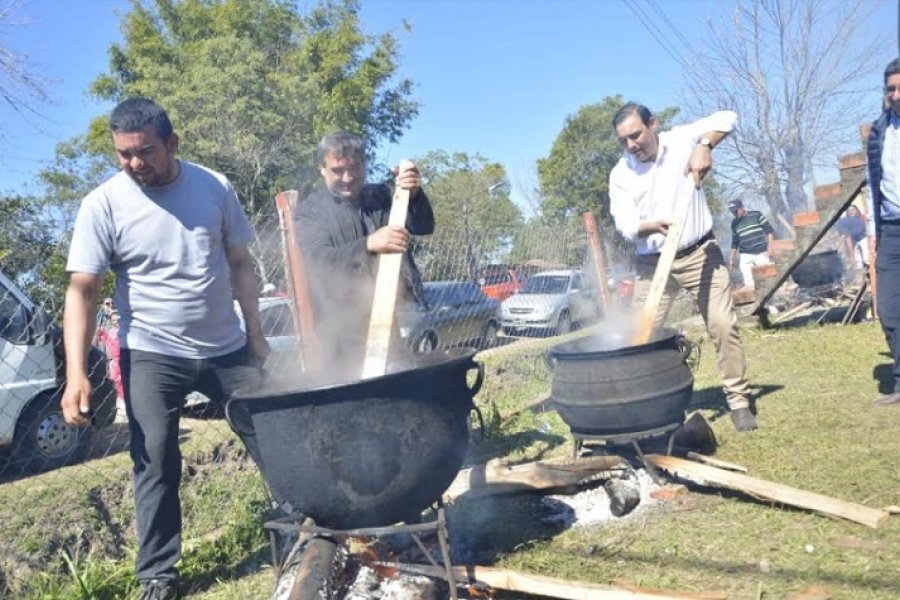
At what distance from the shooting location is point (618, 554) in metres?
2.90

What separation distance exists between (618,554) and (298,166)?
17213mm

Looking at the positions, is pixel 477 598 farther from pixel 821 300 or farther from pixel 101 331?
pixel 821 300

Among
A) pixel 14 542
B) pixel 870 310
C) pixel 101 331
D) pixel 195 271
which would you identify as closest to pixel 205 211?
pixel 195 271

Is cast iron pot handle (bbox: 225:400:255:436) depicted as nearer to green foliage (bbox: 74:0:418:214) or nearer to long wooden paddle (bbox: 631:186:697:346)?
long wooden paddle (bbox: 631:186:697:346)

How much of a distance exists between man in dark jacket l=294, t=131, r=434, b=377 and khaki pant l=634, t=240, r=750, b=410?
1711mm

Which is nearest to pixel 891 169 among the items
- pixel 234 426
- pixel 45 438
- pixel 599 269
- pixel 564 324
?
pixel 599 269

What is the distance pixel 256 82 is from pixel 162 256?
17620mm

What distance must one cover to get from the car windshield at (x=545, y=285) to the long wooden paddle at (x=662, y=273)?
6055mm

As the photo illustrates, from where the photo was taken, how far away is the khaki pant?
169 inches

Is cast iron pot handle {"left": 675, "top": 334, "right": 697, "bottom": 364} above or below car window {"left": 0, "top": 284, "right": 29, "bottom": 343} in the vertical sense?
below

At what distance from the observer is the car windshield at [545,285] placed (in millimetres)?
10080

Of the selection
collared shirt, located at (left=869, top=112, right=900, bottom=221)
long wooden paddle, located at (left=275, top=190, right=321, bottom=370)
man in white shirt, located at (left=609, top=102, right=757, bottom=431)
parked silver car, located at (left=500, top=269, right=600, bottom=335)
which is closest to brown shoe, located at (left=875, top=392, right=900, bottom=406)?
man in white shirt, located at (left=609, top=102, right=757, bottom=431)

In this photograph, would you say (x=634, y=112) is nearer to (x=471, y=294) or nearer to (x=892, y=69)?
(x=892, y=69)

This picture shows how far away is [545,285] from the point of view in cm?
1050
